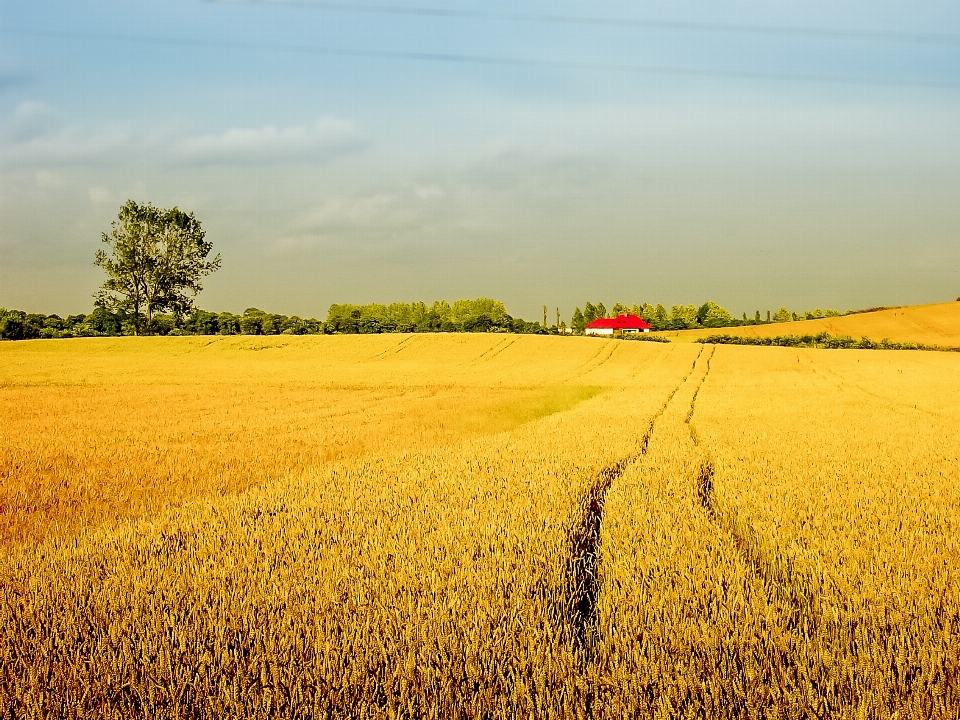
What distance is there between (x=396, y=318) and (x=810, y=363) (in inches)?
5199

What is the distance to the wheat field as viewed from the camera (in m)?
3.94

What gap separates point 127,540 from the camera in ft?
22.5

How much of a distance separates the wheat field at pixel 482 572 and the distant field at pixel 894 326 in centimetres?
6665

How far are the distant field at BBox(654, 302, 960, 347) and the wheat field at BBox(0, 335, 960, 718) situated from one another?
6665 cm

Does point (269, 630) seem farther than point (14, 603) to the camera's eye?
No

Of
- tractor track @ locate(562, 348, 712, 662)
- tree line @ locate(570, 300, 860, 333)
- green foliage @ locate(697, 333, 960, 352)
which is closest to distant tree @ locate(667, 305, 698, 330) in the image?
tree line @ locate(570, 300, 860, 333)

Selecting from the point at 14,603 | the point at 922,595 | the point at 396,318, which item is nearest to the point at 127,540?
the point at 14,603

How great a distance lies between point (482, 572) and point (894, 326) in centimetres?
8790

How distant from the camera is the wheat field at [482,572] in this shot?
3.94 meters

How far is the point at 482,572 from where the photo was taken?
5.59 m

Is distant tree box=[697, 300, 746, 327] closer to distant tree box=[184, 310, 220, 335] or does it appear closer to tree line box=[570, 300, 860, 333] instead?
tree line box=[570, 300, 860, 333]

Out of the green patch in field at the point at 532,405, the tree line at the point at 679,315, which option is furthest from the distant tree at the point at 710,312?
the green patch in field at the point at 532,405

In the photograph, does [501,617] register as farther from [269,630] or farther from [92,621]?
[92,621]

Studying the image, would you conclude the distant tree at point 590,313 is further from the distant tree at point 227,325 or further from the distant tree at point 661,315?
the distant tree at point 227,325
